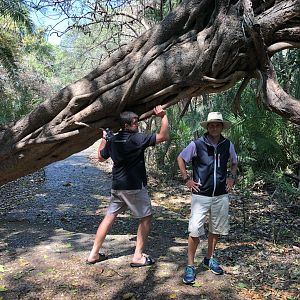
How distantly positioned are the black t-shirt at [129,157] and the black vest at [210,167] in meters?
0.53

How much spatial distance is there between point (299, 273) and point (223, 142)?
1699mm

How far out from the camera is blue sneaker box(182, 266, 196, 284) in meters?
4.06

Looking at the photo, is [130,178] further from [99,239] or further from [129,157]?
[99,239]

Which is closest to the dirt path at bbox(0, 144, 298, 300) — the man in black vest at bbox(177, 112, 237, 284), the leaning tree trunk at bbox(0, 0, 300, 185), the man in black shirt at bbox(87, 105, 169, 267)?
the man in black shirt at bbox(87, 105, 169, 267)

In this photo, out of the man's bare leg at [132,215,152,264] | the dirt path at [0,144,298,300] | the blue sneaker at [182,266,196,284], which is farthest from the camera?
the man's bare leg at [132,215,152,264]

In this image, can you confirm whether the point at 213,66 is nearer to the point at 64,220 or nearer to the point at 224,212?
the point at 224,212

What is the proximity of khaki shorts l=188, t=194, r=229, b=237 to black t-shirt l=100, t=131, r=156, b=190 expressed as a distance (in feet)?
2.07

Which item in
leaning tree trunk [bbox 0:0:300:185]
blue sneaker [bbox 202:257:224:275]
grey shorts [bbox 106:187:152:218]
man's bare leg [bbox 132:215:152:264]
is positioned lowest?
blue sneaker [bbox 202:257:224:275]

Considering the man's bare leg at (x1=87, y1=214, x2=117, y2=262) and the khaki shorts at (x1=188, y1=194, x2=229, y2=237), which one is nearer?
the khaki shorts at (x1=188, y1=194, x2=229, y2=237)

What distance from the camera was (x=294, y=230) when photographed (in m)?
6.71

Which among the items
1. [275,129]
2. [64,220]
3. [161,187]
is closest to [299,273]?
[64,220]

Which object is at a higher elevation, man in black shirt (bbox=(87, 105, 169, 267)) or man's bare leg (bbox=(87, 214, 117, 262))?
man in black shirt (bbox=(87, 105, 169, 267))

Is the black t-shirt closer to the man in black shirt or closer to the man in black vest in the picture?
the man in black shirt

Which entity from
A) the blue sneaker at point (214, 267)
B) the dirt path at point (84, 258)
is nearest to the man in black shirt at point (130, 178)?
the dirt path at point (84, 258)
